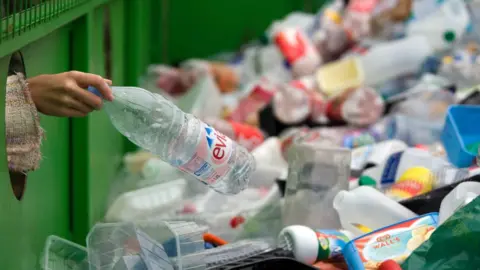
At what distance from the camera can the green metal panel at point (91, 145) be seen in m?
2.64

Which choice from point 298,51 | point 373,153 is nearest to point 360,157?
point 373,153

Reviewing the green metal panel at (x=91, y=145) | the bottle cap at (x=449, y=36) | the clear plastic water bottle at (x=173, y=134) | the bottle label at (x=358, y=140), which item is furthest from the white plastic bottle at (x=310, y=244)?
the bottle cap at (x=449, y=36)

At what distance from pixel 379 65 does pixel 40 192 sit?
94.5 inches

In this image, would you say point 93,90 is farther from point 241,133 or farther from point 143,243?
point 241,133

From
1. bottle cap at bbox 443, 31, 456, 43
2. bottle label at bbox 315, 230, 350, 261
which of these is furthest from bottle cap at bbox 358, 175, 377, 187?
bottle cap at bbox 443, 31, 456, 43

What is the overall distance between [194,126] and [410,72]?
2.39m

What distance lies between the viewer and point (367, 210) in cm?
232

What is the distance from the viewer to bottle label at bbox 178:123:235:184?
204 cm

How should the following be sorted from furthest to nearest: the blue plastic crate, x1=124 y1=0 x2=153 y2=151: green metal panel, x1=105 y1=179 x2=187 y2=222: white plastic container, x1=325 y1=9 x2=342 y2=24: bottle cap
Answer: x1=325 y1=9 x2=342 y2=24: bottle cap
x1=124 y1=0 x2=153 y2=151: green metal panel
x1=105 y1=179 x2=187 y2=222: white plastic container
the blue plastic crate

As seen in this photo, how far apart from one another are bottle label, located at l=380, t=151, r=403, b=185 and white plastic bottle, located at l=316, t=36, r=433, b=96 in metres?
1.37

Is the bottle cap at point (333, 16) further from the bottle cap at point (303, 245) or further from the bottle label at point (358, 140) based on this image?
the bottle cap at point (303, 245)

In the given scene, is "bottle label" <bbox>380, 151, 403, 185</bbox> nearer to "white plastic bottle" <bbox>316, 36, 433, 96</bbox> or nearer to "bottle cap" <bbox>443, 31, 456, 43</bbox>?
"white plastic bottle" <bbox>316, 36, 433, 96</bbox>

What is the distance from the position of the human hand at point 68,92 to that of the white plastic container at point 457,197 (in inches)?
35.5

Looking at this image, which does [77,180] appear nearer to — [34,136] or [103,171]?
[103,171]
